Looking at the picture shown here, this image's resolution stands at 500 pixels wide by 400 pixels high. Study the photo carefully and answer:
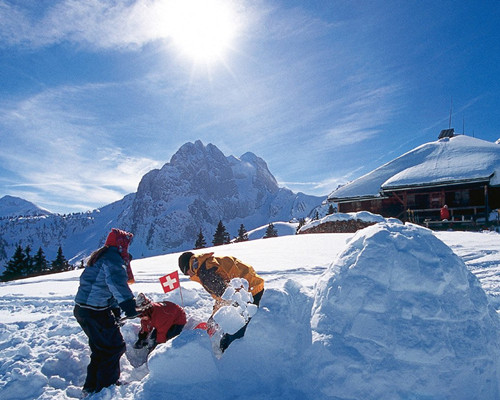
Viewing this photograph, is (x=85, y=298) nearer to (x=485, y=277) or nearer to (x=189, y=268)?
(x=189, y=268)

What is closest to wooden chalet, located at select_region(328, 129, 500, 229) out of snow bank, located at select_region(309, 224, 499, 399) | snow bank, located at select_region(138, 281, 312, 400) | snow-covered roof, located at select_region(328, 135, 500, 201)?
snow-covered roof, located at select_region(328, 135, 500, 201)

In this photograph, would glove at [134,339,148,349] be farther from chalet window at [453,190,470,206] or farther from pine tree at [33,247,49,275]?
pine tree at [33,247,49,275]

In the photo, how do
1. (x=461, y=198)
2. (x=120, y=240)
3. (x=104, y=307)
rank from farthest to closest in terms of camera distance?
1. (x=461, y=198)
2. (x=120, y=240)
3. (x=104, y=307)

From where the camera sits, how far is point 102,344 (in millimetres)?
2947

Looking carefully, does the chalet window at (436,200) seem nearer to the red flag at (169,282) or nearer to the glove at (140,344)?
the red flag at (169,282)

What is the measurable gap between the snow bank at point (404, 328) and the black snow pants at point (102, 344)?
2.05 metres

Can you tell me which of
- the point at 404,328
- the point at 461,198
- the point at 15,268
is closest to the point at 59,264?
the point at 15,268

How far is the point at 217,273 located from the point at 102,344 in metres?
1.40

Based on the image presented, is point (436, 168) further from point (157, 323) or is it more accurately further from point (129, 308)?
point (129, 308)

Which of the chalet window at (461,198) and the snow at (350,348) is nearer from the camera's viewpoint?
the snow at (350,348)

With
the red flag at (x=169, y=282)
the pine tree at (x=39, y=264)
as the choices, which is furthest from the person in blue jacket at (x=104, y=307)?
the pine tree at (x=39, y=264)

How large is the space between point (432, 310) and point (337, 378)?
3.30 ft

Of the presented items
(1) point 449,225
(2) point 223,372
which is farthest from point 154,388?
(1) point 449,225

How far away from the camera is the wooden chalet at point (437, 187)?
14.2 meters
